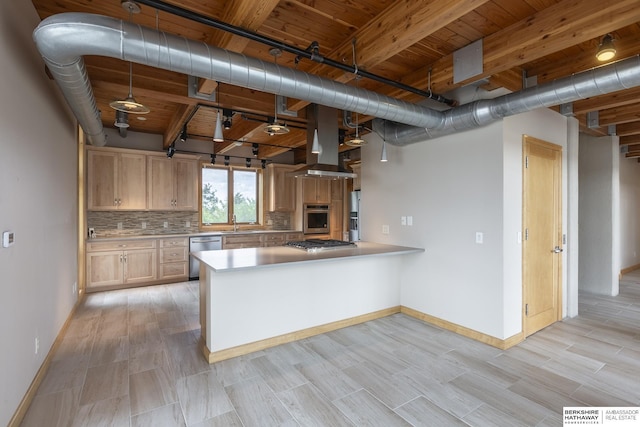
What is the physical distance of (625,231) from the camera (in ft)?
22.1

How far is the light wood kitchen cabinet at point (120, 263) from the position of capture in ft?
17.3

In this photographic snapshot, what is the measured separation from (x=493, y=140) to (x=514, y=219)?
33.6 inches

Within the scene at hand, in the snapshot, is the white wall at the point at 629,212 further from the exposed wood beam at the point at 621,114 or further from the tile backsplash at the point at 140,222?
the tile backsplash at the point at 140,222

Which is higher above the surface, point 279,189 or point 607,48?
point 607,48

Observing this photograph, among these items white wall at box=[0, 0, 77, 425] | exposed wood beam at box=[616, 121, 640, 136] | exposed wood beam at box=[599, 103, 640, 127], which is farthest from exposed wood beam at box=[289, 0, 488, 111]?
exposed wood beam at box=[616, 121, 640, 136]

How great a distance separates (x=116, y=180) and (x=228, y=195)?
7.15ft

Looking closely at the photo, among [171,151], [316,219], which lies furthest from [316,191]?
[171,151]

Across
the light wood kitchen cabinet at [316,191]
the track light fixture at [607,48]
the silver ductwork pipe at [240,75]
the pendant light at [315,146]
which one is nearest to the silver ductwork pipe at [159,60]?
the silver ductwork pipe at [240,75]

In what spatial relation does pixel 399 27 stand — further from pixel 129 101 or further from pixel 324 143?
pixel 129 101

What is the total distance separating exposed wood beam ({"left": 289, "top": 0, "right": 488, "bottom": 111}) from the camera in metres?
1.98

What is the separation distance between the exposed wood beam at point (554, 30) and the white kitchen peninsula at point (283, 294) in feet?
7.10

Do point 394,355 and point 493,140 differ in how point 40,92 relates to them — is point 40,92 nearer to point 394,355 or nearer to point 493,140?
point 394,355

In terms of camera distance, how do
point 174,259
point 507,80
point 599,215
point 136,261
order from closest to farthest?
point 507,80 < point 599,215 < point 136,261 < point 174,259

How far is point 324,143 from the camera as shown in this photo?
3824 mm
